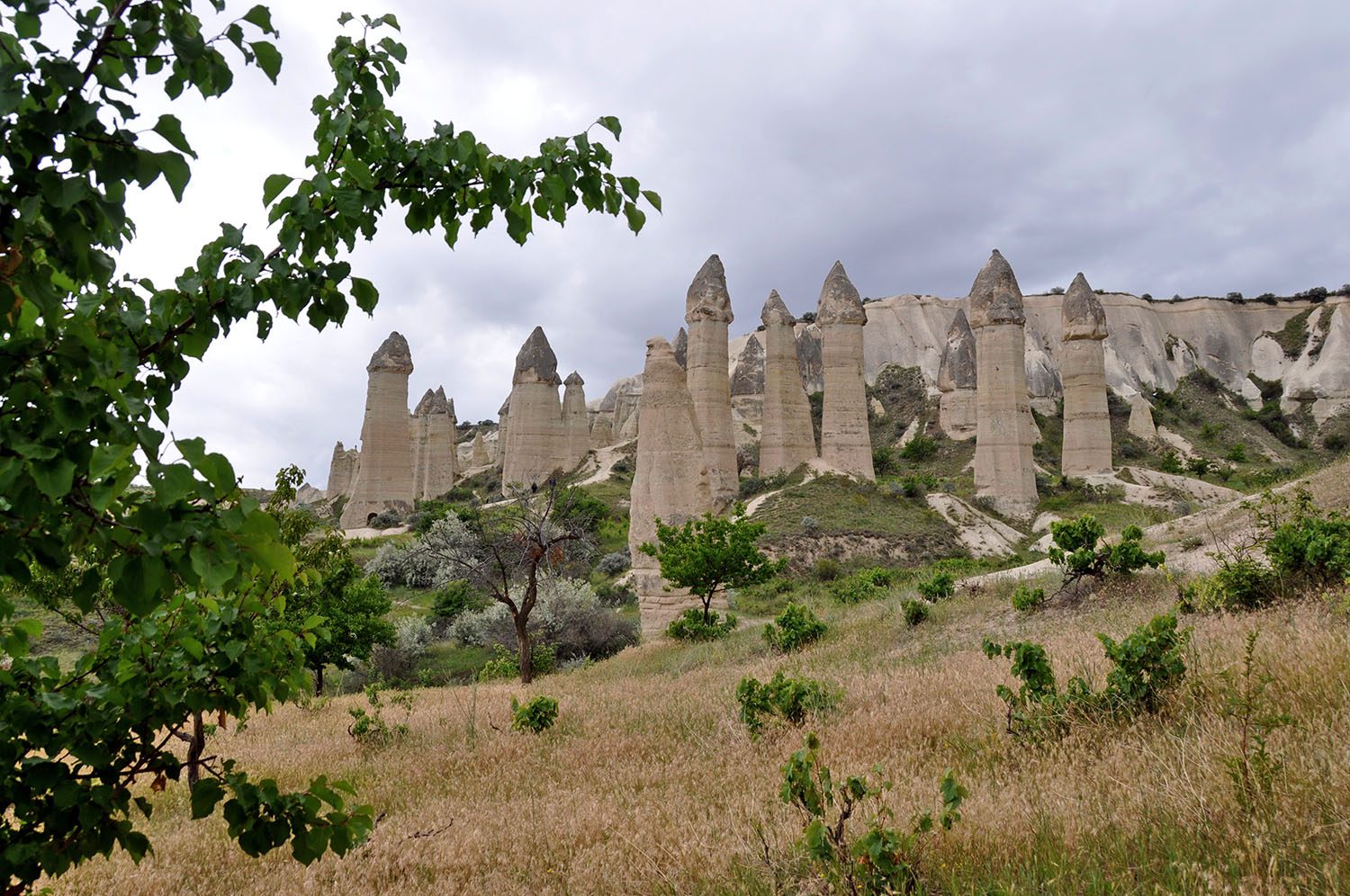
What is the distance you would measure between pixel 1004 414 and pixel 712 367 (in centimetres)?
1322

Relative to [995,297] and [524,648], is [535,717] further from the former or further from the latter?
[995,297]

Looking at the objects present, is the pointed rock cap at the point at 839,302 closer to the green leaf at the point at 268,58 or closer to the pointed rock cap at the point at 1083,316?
the pointed rock cap at the point at 1083,316

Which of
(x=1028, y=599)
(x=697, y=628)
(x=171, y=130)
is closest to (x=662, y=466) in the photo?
(x=697, y=628)

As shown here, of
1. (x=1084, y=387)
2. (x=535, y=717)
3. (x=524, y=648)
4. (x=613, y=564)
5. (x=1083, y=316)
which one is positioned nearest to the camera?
(x=535, y=717)

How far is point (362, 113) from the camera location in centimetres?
233

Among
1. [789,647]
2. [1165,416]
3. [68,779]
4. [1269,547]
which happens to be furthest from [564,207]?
[1165,416]

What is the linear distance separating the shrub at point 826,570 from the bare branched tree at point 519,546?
24.7ft

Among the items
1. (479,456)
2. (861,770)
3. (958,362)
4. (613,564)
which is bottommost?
(861,770)

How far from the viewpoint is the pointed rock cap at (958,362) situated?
5106cm

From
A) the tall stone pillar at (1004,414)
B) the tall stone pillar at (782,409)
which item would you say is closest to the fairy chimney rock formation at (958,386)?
the tall stone pillar at (1004,414)

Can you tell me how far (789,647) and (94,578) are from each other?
34.0 feet

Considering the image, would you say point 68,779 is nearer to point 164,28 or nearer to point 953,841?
point 164,28

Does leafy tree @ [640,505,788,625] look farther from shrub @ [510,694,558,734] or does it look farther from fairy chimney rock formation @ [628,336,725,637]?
shrub @ [510,694,558,734]

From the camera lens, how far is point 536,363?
4353 cm
